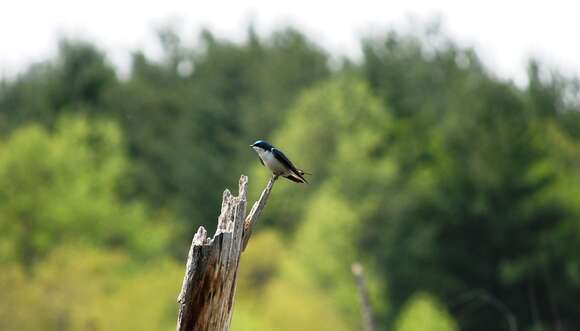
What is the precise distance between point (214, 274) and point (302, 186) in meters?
58.4

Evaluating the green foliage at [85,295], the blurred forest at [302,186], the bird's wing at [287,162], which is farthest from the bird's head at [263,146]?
the blurred forest at [302,186]

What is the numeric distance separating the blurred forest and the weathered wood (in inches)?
1378

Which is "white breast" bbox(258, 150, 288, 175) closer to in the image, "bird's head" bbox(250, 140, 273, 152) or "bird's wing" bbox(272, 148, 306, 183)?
"bird's wing" bbox(272, 148, 306, 183)

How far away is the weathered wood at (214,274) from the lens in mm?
8891

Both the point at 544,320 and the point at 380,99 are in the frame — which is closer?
the point at 544,320

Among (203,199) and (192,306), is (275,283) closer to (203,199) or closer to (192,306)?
(203,199)

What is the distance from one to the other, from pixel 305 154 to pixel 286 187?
9.56 ft

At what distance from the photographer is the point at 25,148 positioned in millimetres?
62906

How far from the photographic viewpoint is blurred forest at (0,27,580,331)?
4931 centimetres

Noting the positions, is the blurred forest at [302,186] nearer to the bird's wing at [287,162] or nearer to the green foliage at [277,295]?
the green foliage at [277,295]

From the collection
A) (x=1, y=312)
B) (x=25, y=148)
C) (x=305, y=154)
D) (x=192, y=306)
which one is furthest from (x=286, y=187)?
(x=192, y=306)

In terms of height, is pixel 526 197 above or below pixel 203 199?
below

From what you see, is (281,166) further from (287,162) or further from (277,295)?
(277,295)

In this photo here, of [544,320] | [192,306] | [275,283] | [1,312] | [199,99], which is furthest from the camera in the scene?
[199,99]
